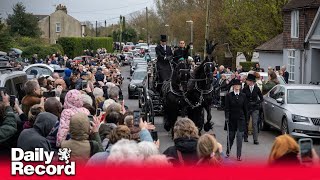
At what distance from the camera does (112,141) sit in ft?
24.7

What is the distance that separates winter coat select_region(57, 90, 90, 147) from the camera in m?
8.44

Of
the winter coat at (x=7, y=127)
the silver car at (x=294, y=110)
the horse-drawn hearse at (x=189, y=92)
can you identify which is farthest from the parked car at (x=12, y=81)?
the silver car at (x=294, y=110)

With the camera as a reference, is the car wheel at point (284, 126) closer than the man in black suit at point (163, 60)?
Yes

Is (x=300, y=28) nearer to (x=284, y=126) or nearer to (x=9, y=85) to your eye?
(x=284, y=126)

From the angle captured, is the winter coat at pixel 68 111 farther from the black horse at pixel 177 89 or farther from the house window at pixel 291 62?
the house window at pixel 291 62

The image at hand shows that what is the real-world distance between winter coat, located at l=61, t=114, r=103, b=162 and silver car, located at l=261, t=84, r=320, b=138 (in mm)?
10608

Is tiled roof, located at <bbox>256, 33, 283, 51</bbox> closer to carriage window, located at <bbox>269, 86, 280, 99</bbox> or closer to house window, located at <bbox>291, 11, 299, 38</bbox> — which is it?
house window, located at <bbox>291, 11, 299, 38</bbox>

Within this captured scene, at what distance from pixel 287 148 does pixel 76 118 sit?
2.64 m

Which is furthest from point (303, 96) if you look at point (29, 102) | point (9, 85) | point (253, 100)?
point (29, 102)

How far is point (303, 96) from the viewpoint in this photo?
739 inches

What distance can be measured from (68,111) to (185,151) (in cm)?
221

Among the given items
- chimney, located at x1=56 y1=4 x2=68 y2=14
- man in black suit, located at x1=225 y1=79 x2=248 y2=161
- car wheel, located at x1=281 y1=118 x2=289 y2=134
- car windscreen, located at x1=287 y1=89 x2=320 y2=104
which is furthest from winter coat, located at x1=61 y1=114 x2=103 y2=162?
chimney, located at x1=56 y1=4 x2=68 y2=14

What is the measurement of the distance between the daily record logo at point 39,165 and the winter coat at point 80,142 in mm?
166

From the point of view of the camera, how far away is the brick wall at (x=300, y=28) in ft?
125
